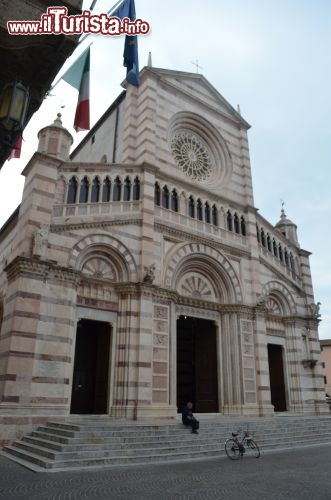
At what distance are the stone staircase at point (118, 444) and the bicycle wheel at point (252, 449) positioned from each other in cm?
83

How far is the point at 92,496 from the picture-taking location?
673cm

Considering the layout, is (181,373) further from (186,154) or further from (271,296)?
(186,154)

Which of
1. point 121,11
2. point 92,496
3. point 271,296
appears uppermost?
point 121,11

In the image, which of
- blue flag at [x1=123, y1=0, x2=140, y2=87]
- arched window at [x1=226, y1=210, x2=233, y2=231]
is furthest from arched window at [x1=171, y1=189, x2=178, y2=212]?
blue flag at [x1=123, y1=0, x2=140, y2=87]

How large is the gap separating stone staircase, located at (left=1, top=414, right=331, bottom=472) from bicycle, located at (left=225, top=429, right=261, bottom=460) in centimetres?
43

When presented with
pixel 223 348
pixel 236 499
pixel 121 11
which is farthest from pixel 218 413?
pixel 121 11

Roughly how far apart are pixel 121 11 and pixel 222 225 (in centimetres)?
1120

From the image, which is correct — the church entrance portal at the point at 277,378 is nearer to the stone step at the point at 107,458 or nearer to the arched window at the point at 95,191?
the stone step at the point at 107,458

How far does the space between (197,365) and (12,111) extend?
16587 millimetres

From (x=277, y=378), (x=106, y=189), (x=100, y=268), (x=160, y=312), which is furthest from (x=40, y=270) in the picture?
(x=277, y=378)

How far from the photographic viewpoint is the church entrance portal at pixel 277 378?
2131 cm

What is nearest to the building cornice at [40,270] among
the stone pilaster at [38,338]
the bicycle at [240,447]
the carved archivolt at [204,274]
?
the stone pilaster at [38,338]

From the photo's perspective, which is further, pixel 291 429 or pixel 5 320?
pixel 291 429

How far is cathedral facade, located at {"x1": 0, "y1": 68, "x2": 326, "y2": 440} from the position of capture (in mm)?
13719
